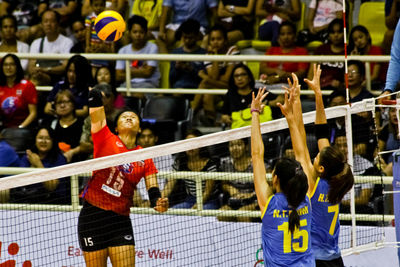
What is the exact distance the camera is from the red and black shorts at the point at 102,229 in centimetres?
735

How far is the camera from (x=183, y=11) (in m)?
12.4

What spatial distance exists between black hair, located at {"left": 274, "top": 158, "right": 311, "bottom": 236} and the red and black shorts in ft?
6.56

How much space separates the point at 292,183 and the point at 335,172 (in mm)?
627

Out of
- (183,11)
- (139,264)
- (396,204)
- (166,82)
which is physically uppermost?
(183,11)

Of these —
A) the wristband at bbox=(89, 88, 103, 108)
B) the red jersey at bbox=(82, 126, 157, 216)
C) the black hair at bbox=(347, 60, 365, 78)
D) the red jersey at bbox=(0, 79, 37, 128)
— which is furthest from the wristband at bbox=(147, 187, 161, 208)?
the red jersey at bbox=(0, 79, 37, 128)

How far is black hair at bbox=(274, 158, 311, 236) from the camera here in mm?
5834

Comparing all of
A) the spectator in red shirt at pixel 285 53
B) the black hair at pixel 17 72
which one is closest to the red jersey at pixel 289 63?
the spectator in red shirt at pixel 285 53

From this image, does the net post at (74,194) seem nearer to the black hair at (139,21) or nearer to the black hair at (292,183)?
the black hair at (139,21)

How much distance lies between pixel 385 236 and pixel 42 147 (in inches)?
171

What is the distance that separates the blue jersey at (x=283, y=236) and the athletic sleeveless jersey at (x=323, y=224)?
0.41 metres

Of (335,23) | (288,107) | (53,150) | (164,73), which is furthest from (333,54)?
(288,107)

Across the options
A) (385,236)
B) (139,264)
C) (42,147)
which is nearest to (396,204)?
(385,236)

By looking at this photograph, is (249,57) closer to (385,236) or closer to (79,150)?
(79,150)

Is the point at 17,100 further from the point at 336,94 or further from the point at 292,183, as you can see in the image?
the point at 292,183
